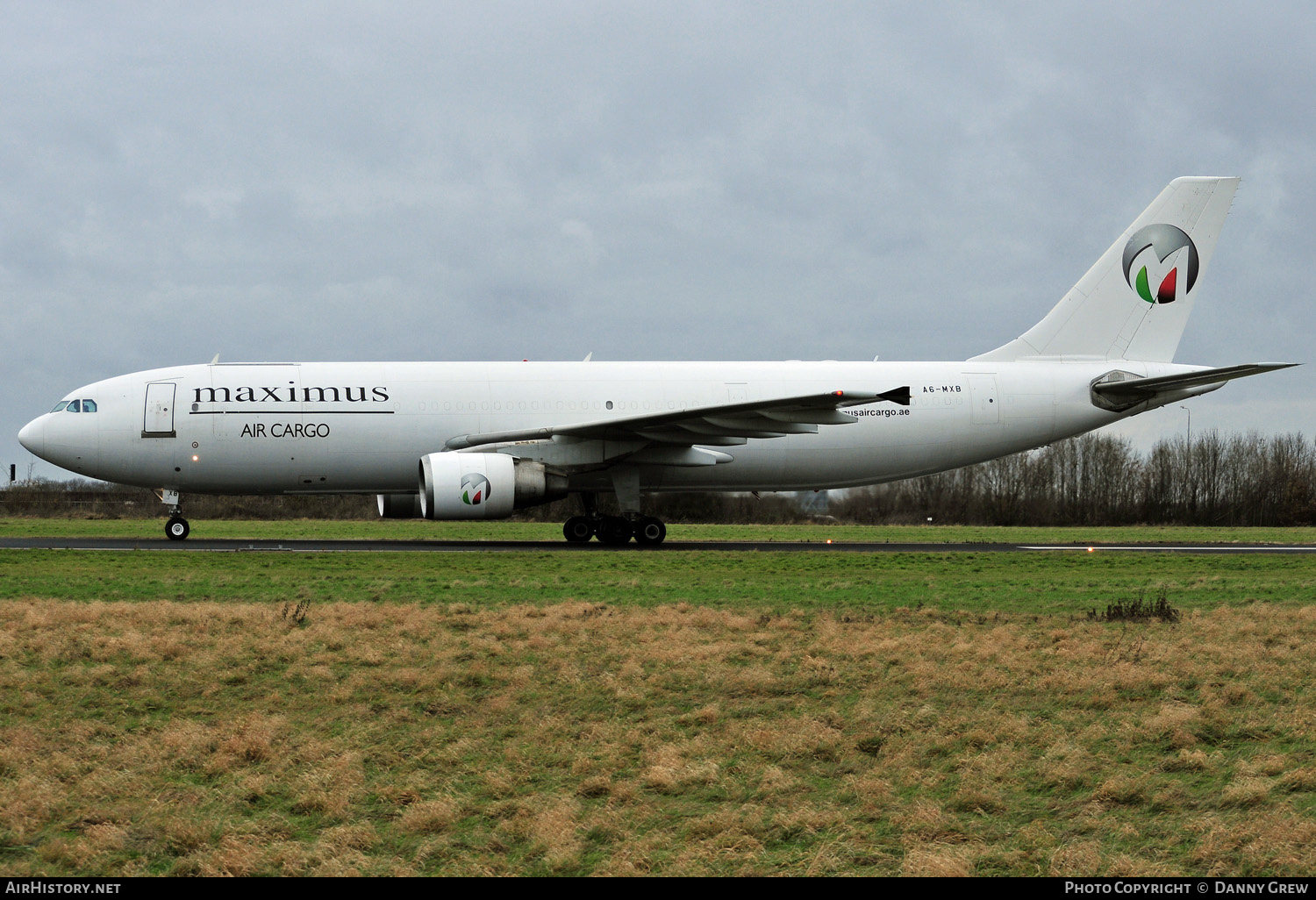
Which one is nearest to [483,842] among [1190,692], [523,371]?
[1190,692]

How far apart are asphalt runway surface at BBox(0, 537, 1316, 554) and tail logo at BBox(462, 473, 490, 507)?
974mm

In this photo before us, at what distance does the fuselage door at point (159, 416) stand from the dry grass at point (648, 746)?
11885 mm

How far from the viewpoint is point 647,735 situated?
22.3 feet

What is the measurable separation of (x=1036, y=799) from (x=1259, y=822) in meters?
0.99

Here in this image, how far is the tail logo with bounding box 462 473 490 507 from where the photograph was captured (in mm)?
19484

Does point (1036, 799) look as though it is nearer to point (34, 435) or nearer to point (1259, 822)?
point (1259, 822)

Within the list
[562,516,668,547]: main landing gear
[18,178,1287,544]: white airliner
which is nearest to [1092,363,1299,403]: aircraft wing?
[18,178,1287,544]: white airliner

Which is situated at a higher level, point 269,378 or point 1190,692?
point 269,378

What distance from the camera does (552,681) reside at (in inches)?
325

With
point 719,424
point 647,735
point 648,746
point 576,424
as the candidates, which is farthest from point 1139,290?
point 648,746

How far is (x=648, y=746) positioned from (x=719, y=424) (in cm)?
1447

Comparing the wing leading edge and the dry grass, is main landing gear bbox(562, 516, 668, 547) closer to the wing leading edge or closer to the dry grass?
the wing leading edge

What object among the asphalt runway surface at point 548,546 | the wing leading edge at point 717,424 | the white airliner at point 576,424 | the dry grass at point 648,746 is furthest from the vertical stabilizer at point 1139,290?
the dry grass at point 648,746

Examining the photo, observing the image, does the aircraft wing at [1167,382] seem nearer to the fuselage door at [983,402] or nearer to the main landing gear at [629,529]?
the fuselage door at [983,402]
